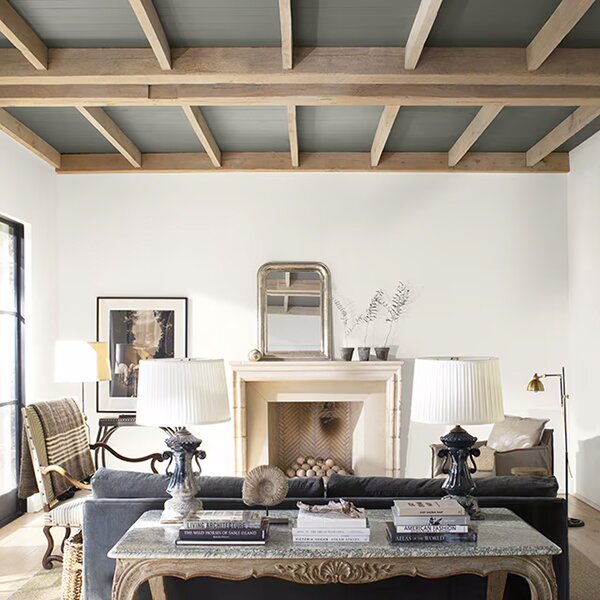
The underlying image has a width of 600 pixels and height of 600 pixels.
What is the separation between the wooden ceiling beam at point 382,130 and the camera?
16.9ft

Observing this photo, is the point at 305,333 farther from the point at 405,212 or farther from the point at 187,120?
the point at 187,120

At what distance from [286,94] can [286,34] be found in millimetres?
854

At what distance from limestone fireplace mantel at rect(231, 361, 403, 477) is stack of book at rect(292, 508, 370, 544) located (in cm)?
360

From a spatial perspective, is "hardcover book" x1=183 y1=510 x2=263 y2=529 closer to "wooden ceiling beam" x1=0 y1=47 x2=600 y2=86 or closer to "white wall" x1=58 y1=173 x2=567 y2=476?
"wooden ceiling beam" x1=0 y1=47 x2=600 y2=86

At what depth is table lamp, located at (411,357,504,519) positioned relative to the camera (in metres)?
2.99

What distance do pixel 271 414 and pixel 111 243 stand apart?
6.70 feet

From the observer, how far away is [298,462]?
21.9ft

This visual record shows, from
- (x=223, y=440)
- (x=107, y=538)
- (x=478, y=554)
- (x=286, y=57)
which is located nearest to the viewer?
(x=478, y=554)

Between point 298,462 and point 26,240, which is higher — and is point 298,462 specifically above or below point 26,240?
below

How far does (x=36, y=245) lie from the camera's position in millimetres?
6184

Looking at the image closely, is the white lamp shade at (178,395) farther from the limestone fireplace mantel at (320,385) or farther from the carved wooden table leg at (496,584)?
the limestone fireplace mantel at (320,385)

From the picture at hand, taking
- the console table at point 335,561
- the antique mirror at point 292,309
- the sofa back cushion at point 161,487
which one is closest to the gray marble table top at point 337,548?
the console table at point 335,561

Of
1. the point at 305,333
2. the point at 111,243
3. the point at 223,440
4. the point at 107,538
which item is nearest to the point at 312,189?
the point at 305,333

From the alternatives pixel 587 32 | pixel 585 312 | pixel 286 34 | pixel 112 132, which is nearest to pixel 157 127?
pixel 112 132
